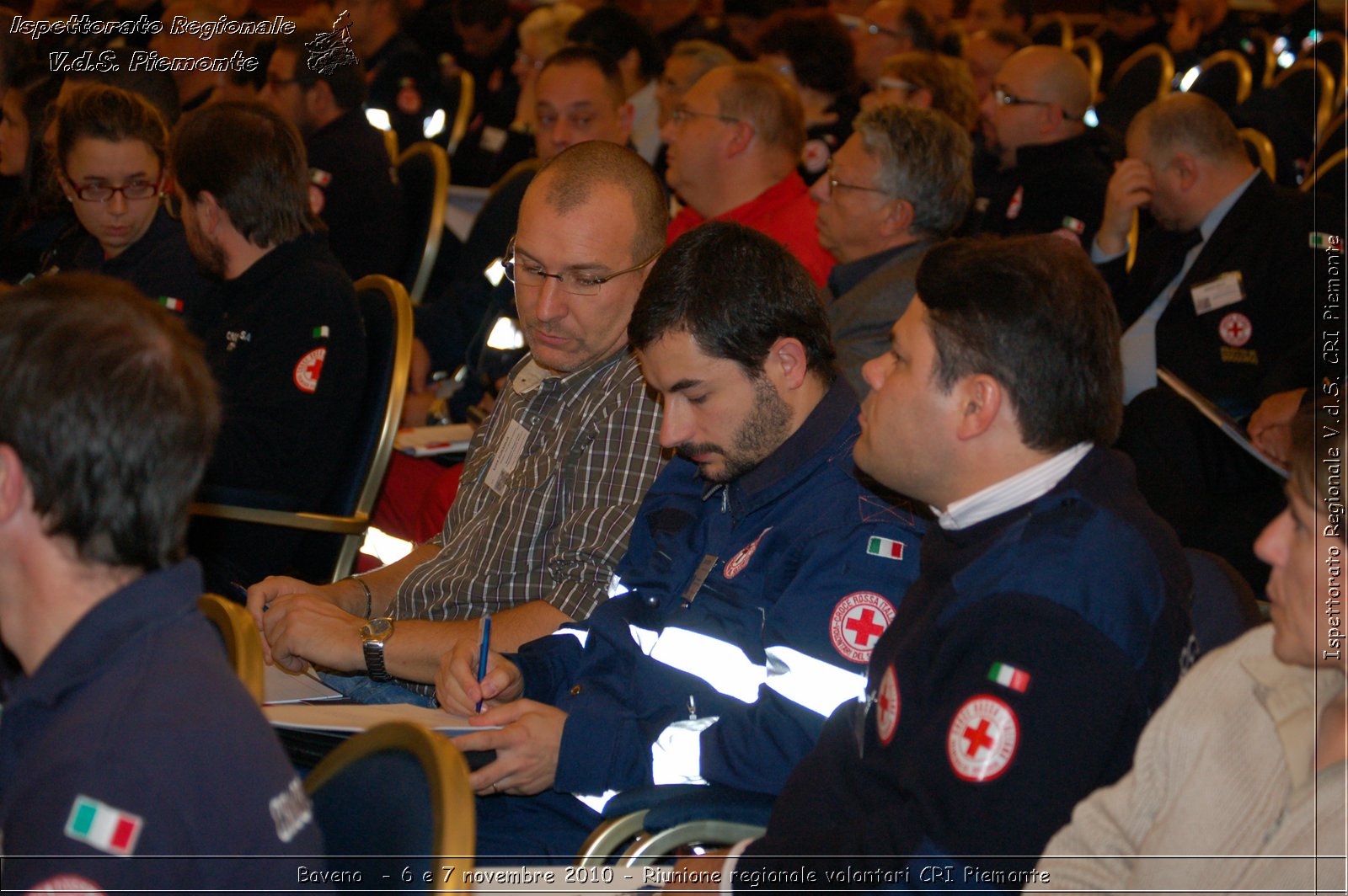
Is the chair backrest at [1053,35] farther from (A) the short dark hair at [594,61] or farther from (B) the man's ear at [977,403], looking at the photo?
(B) the man's ear at [977,403]

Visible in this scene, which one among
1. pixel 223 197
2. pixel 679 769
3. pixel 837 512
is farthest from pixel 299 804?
pixel 223 197

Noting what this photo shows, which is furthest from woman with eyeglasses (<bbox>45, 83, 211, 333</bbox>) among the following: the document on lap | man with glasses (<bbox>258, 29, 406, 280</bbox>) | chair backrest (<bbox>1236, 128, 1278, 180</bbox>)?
chair backrest (<bbox>1236, 128, 1278, 180</bbox>)

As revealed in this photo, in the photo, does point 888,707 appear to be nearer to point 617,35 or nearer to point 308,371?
point 308,371

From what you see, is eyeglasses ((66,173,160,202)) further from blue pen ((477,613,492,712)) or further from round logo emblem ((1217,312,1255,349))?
round logo emblem ((1217,312,1255,349))

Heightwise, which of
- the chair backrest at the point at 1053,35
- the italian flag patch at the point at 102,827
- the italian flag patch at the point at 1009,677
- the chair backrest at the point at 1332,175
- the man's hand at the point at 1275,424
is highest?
the chair backrest at the point at 1053,35

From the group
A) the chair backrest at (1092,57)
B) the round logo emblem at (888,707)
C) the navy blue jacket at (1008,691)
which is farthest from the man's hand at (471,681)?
the chair backrest at (1092,57)

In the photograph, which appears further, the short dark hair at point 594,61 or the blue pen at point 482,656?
the short dark hair at point 594,61

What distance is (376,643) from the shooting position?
7.27 feet

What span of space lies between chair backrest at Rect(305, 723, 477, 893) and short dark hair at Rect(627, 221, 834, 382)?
0.87 metres

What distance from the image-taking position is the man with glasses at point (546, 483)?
2.21 metres

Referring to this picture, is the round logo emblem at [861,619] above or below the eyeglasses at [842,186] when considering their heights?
below

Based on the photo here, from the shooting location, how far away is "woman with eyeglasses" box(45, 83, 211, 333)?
137 inches

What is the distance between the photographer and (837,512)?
1.85 metres

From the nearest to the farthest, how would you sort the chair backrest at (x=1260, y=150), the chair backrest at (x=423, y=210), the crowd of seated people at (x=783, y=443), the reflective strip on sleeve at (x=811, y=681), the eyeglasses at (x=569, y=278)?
the crowd of seated people at (x=783, y=443), the reflective strip on sleeve at (x=811, y=681), the eyeglasses at (x=569, y=278), the chair backrest at (x=423, y=210), the chair backrest at (x=1260, y=150)
